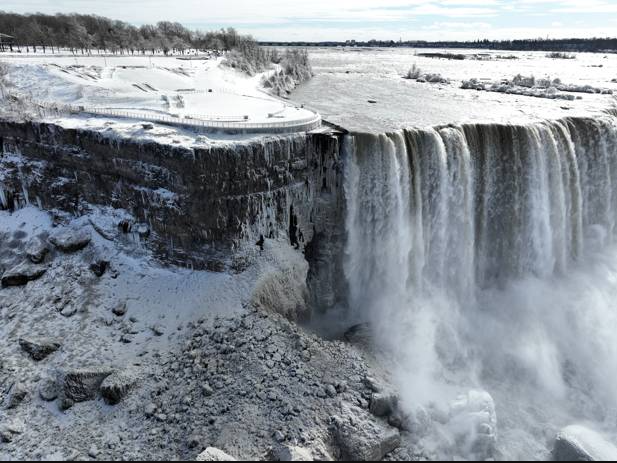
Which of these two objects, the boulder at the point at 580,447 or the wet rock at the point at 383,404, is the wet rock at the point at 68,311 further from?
the boulder at the point at 580,447

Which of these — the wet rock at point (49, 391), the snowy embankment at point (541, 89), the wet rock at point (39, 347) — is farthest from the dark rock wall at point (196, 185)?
the snowy embankment at point (541, 89)

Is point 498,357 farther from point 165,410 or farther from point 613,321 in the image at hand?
point 165,410

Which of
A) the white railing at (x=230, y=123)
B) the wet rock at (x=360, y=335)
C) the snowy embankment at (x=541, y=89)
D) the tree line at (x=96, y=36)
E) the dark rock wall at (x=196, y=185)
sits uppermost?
the tree line at (x=96, y=36)

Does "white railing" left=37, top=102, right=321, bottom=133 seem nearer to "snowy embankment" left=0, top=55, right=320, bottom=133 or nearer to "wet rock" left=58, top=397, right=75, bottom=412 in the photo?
"snowy embankment" left=0, top=55, right=320, bottom=133

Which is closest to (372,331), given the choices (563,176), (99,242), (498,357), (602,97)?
(498,357)

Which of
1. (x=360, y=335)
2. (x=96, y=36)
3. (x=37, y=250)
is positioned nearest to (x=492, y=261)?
(x=360, y=335)

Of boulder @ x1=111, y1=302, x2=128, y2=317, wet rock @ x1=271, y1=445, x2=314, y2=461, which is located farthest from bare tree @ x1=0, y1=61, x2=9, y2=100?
wet rock @ x1=271, y1=445, x2=314, y2=461
